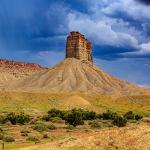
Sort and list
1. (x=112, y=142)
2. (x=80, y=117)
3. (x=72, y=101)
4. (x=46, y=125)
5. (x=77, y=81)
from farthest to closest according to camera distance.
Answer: (x=77, y=81), (x=72, y=101), (x=80, y=117), (x=46, y=125), (x=112, y=142)

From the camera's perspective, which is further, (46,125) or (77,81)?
(77,81)

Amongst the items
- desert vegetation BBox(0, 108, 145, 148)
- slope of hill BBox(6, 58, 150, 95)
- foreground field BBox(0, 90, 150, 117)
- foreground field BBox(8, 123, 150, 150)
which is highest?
slope of hill BBox(6, 58, 150, 95)

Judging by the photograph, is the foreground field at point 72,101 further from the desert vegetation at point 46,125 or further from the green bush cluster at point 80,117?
the desert vegetation at point 46,125

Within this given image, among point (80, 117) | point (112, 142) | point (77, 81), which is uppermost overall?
point (77, 81)

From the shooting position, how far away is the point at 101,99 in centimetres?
12888

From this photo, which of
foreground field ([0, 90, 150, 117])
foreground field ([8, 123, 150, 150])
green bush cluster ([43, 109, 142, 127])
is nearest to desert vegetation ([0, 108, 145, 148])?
green bush cluster ([43, 109, 142, 127])

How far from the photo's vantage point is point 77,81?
181000mm

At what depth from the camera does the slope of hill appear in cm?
17512

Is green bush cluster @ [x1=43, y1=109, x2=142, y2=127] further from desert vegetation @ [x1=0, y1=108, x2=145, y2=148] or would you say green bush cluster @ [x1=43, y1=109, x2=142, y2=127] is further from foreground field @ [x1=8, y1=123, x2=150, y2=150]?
foreground field @ [x1=8, y1=123, x2=150, y2=150]

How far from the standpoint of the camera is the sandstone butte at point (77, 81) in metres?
175

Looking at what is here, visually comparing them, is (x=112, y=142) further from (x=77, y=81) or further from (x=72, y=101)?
Result: (x=77, y=81)

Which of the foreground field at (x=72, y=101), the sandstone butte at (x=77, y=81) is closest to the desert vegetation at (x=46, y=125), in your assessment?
the foreground field at (x=72, y=101)

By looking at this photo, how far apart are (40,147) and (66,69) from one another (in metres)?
160

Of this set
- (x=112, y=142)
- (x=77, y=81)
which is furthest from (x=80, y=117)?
(x=77, y=81)
